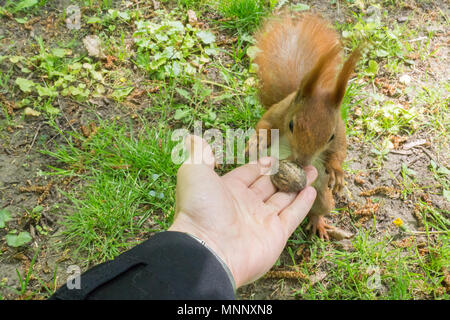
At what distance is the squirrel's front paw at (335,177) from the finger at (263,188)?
0.25 metres

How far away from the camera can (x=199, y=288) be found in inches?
41.5

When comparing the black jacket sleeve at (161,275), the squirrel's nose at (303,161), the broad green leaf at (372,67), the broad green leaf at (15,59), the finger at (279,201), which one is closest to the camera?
the black jacket sleeve at (161,275)

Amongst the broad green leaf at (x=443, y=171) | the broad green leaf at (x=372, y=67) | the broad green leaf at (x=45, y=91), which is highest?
the broad green leaf at (x=372, y=67)

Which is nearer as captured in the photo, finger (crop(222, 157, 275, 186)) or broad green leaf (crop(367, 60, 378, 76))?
finger (crop(222, 157, 275, 186))

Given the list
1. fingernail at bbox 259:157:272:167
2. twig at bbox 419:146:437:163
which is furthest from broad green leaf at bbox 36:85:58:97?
twig at bbox 419:146:437:163

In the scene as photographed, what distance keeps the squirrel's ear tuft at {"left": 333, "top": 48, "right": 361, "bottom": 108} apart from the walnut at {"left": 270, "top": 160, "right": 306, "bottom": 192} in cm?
29

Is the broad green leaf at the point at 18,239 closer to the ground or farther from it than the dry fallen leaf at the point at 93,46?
closer to the ground

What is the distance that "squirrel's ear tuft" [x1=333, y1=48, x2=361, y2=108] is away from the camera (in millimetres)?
1229

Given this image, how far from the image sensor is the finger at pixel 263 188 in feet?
5.18

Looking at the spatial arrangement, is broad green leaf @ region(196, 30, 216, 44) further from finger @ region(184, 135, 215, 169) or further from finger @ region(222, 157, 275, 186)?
finger @ region(184, 135, 215, 169)

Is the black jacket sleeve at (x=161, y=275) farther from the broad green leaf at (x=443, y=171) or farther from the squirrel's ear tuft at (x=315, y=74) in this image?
the broad green leaf at (x=443, y=171)

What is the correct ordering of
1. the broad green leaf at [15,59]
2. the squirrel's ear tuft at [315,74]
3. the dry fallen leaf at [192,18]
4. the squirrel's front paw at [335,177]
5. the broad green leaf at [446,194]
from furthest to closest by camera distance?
1. the dry fallen leaf at [192,18]
2. the broad green leaf at [15,59]
3. the broad green leaf at [446,194]
4. the squirrel's front paw at [335,177]
5. the squirrel's ear tuft at [315,74]

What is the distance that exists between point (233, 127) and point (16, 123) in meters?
1.08

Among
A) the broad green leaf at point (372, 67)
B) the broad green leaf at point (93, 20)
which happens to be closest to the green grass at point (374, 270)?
the broad green leaf at point (372, 67)
